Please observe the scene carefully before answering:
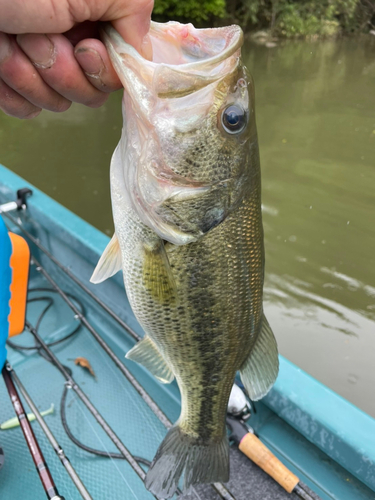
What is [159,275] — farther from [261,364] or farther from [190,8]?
[190,8]

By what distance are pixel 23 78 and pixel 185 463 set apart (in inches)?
51.5

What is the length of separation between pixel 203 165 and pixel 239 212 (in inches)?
6.9

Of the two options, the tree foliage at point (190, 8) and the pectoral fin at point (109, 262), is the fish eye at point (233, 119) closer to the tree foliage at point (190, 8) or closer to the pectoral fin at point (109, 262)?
the pectoral fin at point (109, 262)

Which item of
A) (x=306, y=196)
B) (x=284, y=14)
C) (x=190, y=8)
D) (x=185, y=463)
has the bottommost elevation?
(x=306, y=196)

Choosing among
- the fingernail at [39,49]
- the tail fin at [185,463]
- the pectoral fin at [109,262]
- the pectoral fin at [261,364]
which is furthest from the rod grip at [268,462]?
the fingernail at [39,49]

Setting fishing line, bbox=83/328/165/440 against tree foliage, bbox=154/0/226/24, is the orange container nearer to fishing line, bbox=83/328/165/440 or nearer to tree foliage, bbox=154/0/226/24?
fishing line, bbox=83/328/165/440

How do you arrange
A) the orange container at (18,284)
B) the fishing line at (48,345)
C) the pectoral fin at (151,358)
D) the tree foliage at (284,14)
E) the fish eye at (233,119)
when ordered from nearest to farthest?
the fish eye at (233,119) → the pectoral fin at (151,358) → the orange container at (18,284) → the fishing line at (48,345) → the tree foliage at (284,14)

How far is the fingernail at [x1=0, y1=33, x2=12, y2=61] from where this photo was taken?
2.89 ft

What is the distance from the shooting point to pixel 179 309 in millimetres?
1195

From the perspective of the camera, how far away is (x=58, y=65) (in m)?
0.93

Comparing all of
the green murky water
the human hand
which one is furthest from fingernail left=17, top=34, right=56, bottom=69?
the green murky water

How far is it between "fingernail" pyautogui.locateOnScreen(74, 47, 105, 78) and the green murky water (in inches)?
112

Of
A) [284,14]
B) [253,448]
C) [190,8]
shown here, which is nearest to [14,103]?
[253,448]

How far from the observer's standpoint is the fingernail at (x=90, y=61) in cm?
90
